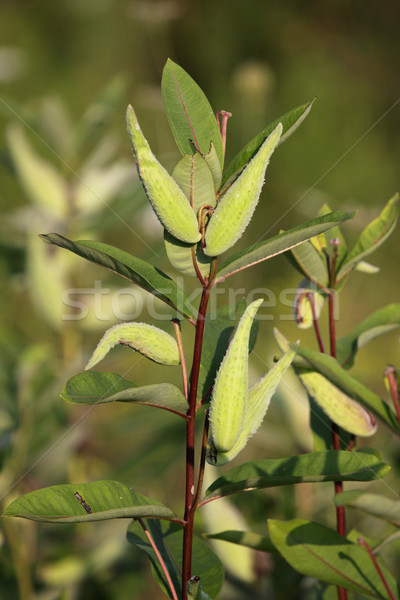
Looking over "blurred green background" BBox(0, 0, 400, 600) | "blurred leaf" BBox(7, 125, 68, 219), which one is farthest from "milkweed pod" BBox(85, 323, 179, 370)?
"blurred leaf" BBox(7, 125, 68, 219)

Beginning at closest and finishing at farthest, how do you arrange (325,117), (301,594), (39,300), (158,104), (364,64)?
(301,594), (39,300), (158,104), (325,117), (364,64)

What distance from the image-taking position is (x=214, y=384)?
354mm

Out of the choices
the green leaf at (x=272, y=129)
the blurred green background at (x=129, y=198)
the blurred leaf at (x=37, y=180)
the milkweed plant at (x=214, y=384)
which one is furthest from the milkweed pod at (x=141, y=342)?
the blurred leaf at (x=37, y=180)

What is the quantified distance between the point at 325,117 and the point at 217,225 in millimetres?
2051

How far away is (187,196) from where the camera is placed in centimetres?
37

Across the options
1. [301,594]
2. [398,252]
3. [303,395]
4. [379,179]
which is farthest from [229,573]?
[379,179]

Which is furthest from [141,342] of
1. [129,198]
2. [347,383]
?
[129,198]

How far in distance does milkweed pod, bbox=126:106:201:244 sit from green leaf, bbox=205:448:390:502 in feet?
Result: 0.49

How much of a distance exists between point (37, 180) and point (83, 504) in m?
0.74

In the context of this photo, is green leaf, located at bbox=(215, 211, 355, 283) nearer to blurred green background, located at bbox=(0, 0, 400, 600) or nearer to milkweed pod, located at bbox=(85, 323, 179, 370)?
milkweed pod, located at bbox=(85, 323, 179, 370)

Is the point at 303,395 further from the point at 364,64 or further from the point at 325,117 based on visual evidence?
the point at 364,64

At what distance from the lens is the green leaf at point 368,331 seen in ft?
1.54

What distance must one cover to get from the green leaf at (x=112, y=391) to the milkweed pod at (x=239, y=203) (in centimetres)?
8

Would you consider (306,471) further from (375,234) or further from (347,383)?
(375,234)
